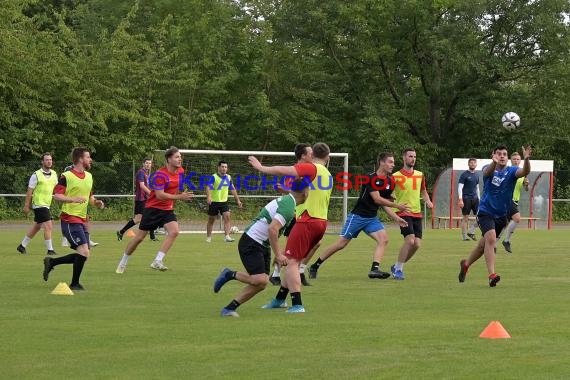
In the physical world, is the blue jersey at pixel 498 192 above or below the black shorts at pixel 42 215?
above

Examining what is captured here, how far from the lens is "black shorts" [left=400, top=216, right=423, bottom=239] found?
16.4m

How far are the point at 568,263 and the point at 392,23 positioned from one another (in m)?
27.3

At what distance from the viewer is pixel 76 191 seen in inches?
579

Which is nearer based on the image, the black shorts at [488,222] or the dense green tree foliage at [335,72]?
the black shorts at [488,222]

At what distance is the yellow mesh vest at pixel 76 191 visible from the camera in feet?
47.7

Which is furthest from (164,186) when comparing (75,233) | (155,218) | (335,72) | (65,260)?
(335,72)

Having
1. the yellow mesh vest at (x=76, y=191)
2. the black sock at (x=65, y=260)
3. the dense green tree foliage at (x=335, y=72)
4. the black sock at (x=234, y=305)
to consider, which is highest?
the dense green tree foliage at (x=335, y=72)

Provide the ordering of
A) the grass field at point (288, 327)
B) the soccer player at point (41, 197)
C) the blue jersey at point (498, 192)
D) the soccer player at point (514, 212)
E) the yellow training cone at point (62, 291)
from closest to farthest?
the grass field at point (288, 327)
the yellow training cone at point (62, 291)
the blue jersey at point (498, 192)
the soccer player at point (514, 212)
the soccer player at point (41, 197)

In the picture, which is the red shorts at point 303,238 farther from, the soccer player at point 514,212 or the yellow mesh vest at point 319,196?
the soccer player at point 514,212

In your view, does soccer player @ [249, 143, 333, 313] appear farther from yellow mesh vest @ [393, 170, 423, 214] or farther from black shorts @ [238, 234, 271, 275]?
yellow mesh vest @ [393, 170, 423, 214]

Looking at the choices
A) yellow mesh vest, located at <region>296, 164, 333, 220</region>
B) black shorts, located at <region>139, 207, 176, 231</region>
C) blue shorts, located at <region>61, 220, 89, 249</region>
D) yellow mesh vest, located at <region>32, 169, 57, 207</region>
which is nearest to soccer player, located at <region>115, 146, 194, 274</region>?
black shorts, located at <region>139, 207, 176, 231</region>

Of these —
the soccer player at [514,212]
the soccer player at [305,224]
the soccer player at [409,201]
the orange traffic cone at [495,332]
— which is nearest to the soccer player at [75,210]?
the soccer player at [305,224]

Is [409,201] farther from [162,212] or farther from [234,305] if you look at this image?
[234,305]

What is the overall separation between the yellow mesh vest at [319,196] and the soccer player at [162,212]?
4112 mm
